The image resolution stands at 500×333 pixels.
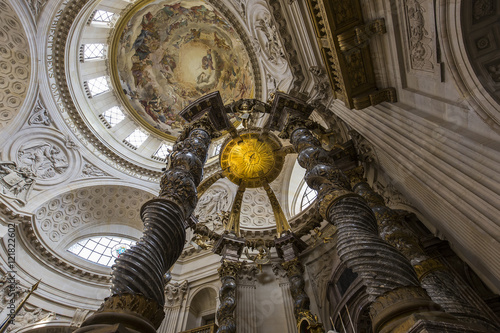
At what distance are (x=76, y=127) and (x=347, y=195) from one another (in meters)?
13.8

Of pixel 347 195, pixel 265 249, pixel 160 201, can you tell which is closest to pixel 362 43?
pixel 347 195

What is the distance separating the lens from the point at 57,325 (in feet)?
28.9

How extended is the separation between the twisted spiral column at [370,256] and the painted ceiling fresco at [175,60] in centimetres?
1249

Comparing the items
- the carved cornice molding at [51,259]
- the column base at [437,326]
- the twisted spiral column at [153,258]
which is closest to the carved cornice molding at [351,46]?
the twisted spiral column at [153,258]

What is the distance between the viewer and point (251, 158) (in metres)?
8.72

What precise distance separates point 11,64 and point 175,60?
8.98m

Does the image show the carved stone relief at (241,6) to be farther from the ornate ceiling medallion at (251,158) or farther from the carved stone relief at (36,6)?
the carved stone relief at (36,6)

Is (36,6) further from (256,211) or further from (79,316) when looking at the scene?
(256,211)

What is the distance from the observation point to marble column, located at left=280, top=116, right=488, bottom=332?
227 cm

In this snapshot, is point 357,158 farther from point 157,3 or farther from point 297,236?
point 157,3

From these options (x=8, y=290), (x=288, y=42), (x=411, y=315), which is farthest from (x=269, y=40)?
(x=8, y=290)

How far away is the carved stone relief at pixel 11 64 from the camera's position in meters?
11.3

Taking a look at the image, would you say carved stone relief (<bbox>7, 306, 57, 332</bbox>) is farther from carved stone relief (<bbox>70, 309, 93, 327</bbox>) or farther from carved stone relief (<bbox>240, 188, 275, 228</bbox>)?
carved stone relief (<bbox>240, 188, 275, 228</bbox>)

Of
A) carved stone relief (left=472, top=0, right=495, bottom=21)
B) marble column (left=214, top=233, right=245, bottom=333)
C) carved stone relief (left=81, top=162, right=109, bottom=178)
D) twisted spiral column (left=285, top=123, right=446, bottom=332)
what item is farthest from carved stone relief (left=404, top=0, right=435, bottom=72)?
carved stone relief (left=81, top=162, right=109, bottom=178)
